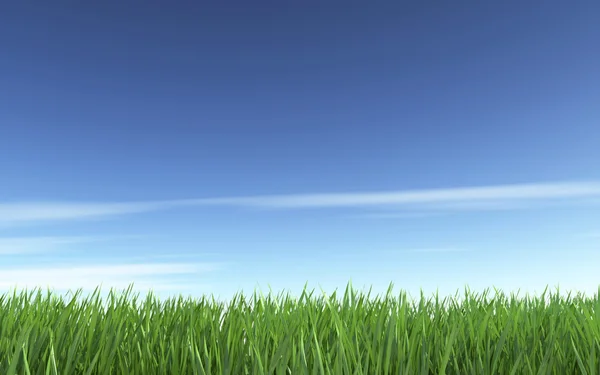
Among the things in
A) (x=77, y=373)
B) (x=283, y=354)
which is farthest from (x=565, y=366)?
(x=77, y=373)

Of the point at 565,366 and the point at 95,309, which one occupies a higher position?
the point at 95,309

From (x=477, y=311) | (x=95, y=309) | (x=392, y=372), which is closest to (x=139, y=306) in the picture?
(x=95, y=309)

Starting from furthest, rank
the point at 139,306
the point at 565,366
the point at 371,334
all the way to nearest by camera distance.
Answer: the point at 139,306, the point at 371,334, the point at 565,366

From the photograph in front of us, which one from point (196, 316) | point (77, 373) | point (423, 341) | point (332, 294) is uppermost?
point (332, 294)

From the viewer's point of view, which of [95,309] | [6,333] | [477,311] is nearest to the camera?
[6,333]

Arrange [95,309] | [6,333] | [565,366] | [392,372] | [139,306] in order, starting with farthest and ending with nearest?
[139,306] → [95,309] → [6,333] → [565,366] → [392,372]

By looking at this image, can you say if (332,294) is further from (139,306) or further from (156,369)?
(156,369)

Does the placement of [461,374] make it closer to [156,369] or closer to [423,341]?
[423,341]

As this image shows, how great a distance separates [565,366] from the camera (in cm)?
257

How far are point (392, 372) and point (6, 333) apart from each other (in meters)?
2.21

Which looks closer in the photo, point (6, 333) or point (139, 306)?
point (6, 333)

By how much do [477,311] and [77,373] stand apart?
255 cm

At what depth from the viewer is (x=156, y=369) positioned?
8.29 ft

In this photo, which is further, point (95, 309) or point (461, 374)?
point (95, 309)
